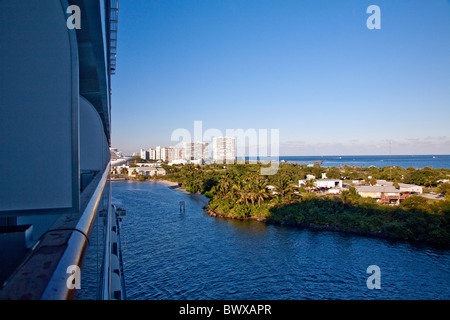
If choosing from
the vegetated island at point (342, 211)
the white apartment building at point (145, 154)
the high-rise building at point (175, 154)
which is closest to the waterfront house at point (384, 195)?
the vegetated island at point (342, 211)

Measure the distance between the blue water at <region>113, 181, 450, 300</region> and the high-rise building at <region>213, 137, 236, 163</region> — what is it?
39935 mm

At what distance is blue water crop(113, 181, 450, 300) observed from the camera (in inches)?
292

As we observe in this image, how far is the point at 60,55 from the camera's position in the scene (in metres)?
1.62

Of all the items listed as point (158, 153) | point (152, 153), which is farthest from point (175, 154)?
point (152, 153)

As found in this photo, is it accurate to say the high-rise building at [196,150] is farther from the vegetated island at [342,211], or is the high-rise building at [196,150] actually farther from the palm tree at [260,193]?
the palm tree at [260,193]

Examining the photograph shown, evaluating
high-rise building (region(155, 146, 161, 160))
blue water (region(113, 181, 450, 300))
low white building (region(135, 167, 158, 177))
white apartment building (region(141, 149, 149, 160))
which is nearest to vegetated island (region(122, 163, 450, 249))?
blue water (region(113, 181, 450, 300))

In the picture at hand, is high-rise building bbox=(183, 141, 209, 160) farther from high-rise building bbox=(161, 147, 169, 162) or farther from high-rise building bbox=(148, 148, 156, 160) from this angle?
high-rise building bbox=(148, 148, 156, 160)

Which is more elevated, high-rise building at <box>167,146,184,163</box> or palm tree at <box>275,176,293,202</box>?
high-rise building at <box>167,146,184,163</box>

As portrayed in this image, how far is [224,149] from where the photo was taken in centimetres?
5388

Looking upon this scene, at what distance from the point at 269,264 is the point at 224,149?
45.0 metres

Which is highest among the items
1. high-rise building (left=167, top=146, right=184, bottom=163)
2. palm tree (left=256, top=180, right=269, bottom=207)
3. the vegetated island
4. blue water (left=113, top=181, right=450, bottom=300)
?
high-rise building (left=167, top=146, right=184, bottom=163)

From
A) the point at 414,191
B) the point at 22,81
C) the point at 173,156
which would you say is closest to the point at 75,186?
the point at 22,81
